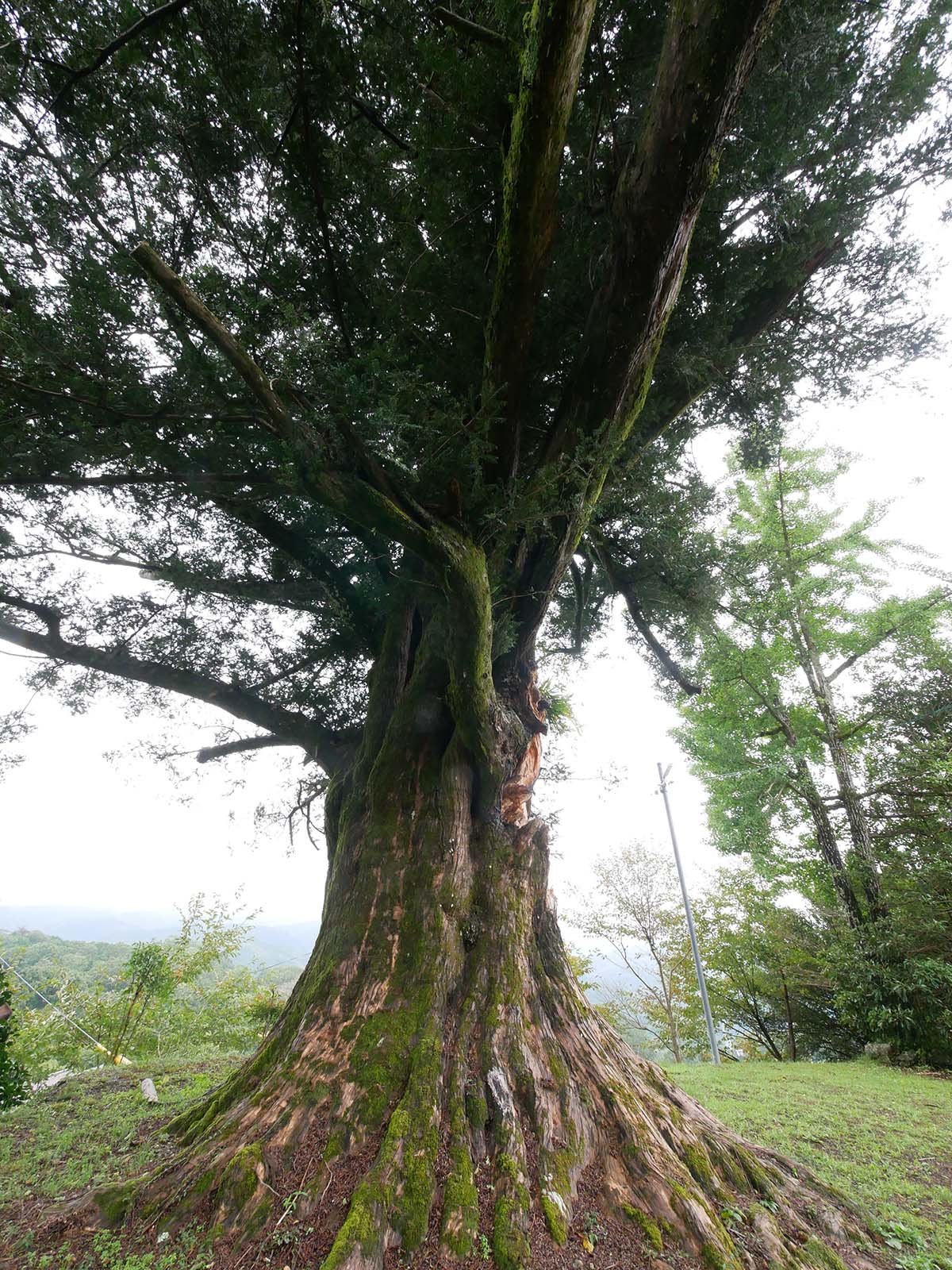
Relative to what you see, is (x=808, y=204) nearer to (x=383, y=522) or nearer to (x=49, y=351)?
(x=383, y=522)

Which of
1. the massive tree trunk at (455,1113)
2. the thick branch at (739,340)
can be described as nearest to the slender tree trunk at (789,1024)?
the massive tree trunk at (455,1113)

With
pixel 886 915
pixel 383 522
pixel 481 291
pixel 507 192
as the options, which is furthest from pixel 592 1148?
pixel 886 915

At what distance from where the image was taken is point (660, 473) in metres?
5.32

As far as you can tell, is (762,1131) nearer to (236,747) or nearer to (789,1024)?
(236,747)

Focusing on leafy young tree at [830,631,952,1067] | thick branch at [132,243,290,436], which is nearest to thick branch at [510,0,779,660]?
thick branch at [132,243,290,436]

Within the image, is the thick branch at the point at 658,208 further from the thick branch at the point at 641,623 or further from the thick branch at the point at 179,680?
the thick branch at the point at 179,680

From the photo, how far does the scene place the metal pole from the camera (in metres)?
9.95

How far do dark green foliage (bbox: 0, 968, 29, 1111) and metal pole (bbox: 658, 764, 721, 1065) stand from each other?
33.3ft

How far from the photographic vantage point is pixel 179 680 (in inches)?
194

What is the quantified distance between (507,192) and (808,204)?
291 centimetres

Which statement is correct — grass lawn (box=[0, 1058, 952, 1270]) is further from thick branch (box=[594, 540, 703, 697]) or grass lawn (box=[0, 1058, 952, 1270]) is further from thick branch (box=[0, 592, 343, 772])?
thick branch (box=[594, 540, 703, 697])

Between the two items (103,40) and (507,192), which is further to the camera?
(103,40)

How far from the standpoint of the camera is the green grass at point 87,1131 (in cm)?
271

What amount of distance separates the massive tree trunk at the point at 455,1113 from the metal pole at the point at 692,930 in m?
8.80
